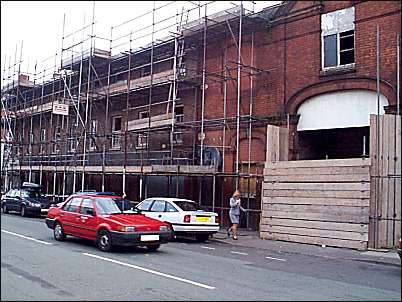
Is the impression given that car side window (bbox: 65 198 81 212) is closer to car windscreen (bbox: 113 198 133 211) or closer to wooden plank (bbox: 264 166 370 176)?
car windscreen (bbox: 113 198 133 211)

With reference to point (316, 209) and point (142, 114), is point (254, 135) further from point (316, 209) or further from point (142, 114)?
point (142, 114)

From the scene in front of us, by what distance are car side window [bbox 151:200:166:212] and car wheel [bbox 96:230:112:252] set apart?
12.6 ft

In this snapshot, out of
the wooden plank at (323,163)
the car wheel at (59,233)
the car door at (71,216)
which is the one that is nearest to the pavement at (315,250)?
the wooden plank at (323,163)

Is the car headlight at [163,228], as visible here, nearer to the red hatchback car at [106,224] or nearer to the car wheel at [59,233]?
the red hatchback car at [106,224]

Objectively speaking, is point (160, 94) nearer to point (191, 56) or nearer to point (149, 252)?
point (191, 56)

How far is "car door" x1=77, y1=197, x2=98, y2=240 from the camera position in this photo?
42.0 feet

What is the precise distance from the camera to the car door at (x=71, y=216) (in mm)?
13555

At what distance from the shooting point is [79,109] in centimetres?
2895

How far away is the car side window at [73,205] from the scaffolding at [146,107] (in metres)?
5.95

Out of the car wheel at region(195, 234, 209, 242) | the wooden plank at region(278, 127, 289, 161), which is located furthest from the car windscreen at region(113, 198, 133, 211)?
the wooden plank at region(278, 127, 289, 161)

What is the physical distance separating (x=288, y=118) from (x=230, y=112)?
305 centimetres

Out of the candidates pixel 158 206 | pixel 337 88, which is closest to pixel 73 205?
pixel 158 206

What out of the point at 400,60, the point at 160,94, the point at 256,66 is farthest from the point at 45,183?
the point at 400,60

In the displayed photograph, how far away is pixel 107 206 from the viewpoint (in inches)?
519
